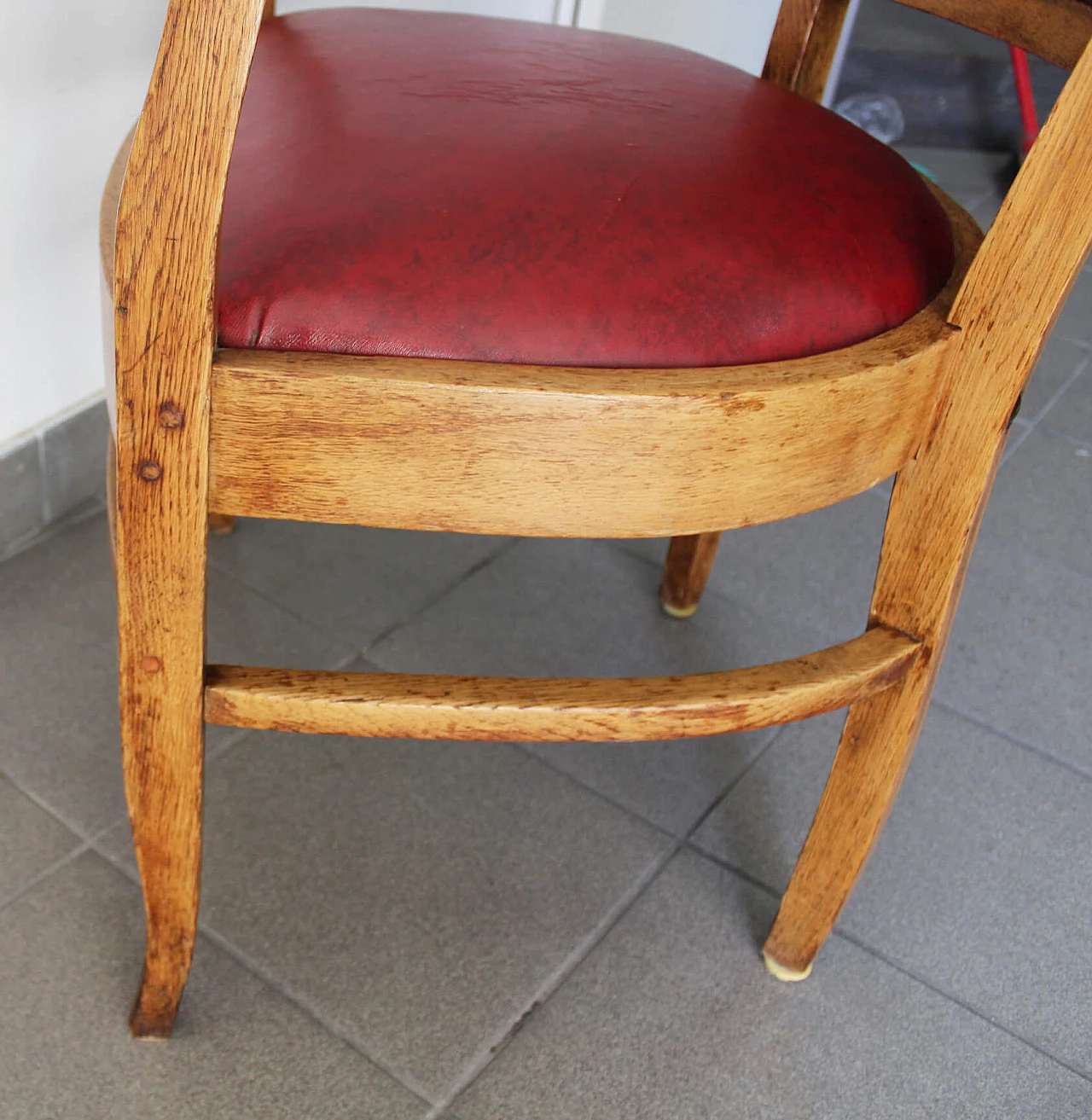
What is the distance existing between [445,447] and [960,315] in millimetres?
314

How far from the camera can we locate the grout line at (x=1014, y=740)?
4.10 feet

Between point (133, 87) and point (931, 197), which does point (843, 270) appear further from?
point (133, 87)

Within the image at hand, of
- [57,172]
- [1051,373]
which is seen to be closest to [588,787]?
[57,172]

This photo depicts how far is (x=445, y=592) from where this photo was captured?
136 centimetres

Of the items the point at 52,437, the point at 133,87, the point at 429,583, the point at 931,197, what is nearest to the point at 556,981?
the point at 429,583

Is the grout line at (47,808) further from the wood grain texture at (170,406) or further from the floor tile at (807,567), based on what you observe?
the floor tile at (807,567)

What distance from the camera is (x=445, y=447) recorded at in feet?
2.05

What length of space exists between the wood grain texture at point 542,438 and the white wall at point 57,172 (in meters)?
0.69

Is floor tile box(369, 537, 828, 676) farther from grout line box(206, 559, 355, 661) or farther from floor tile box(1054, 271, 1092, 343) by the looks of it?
floor tile box(1054, 271, 1092, 343)

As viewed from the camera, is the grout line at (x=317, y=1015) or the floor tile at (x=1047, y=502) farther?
the floor tile at (x=1047, y=502)

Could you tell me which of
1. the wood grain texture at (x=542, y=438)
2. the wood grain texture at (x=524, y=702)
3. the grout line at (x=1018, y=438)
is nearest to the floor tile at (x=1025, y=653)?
the grout line at (x=1018, y=438)

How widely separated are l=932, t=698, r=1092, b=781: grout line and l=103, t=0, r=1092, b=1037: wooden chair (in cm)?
51

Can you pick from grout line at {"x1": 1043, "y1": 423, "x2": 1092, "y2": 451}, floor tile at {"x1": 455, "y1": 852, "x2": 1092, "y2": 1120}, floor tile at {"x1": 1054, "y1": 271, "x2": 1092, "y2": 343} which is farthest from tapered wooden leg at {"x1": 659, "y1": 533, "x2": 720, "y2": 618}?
floor tile at {"x1": 1054, "y1": 271, "x2": 1092, "y2": 343}

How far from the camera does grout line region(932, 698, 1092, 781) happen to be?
125cm
